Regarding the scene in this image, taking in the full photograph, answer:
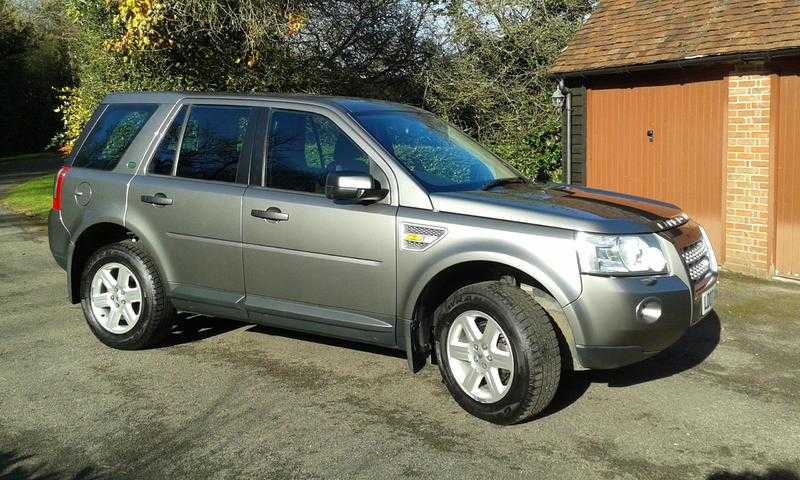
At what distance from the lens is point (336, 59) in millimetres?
15648

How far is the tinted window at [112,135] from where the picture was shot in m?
6.43

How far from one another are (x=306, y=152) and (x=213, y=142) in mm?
806

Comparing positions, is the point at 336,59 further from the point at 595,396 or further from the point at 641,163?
the point at 595,396

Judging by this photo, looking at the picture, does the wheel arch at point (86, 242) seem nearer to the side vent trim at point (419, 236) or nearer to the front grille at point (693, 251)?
the side vent trim at point (419, 236)

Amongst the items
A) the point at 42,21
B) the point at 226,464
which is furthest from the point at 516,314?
the point at 42,21

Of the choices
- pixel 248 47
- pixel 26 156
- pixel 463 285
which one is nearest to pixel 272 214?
pixel 463 285

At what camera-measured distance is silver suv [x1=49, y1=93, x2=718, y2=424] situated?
184 inches

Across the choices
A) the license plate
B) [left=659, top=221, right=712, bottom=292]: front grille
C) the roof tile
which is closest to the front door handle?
[left=659, top=221, right=712, bottom=292]: front grille

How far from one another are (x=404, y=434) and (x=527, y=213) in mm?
1413

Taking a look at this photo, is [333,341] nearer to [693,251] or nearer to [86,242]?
[86,242]

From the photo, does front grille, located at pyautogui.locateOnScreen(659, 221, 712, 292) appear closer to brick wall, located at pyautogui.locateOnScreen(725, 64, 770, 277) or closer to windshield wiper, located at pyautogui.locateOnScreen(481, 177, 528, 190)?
windshield wiper, located at pyautogui.locateOnScreen(481, 177, 528, 190)

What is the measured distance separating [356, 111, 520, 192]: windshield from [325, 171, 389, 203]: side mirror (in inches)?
10.9

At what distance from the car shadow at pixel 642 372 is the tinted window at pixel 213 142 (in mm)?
2639

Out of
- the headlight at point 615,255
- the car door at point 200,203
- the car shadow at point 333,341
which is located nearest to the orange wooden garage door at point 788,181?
the car shadow at point 333,341
